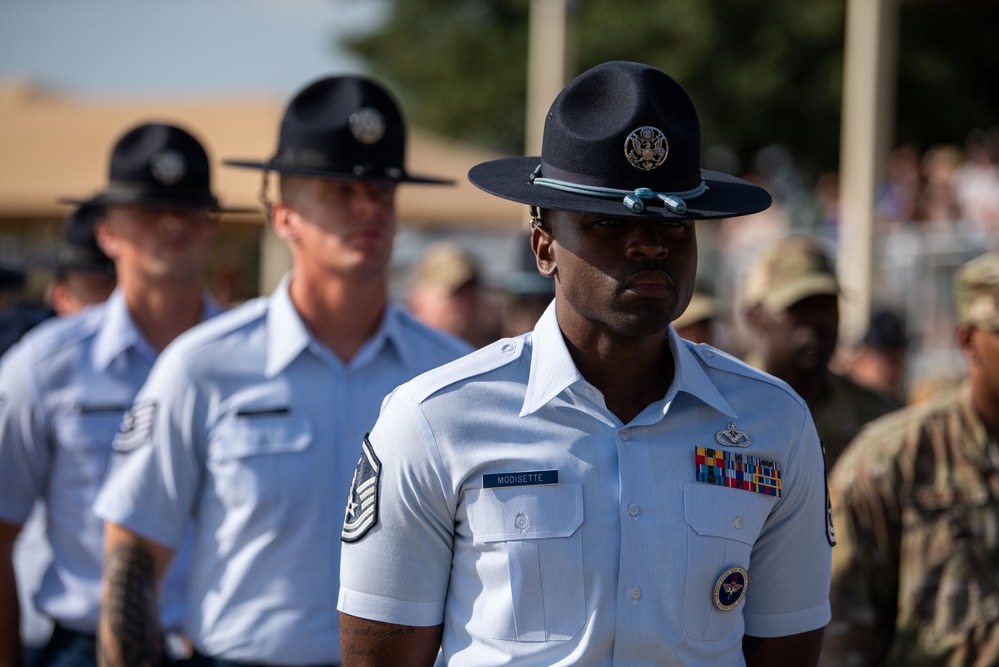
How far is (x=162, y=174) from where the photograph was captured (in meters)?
5.16

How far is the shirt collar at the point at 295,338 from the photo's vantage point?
4078 millimetres

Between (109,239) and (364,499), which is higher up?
(109,239)

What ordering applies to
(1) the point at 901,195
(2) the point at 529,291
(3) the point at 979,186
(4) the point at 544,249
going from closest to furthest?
(4) the point at 544,249
(2) the point at 529,291
(3) the point at 979,186
(1) the point at 901,195

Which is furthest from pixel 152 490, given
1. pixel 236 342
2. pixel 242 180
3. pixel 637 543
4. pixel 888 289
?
pixel 888 289

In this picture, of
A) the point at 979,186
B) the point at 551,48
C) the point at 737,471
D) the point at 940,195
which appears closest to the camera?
the point at 737,471

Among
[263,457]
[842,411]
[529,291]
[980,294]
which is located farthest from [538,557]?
[529,291]

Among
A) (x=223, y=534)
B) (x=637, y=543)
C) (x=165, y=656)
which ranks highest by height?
(x=637, y=543)

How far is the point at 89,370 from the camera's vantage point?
477 cm

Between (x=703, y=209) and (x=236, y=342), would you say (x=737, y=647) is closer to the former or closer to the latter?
(x=703, y=209)

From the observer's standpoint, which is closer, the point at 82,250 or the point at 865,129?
the point at 82,250

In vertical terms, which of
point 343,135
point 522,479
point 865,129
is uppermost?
point 865,129

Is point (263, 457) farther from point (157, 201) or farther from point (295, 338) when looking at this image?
point (157, 201)

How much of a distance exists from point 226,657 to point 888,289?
30.7 ft

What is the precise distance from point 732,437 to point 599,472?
11.7 inches
